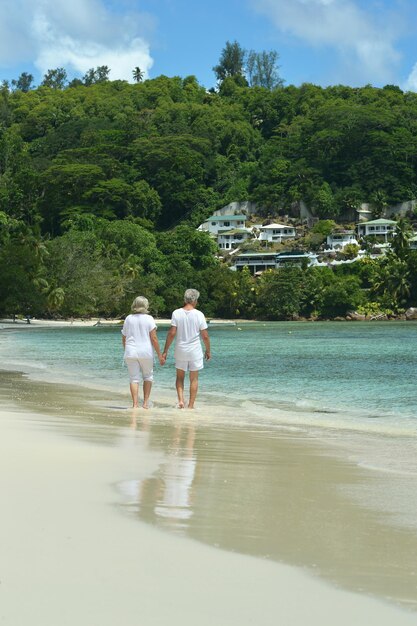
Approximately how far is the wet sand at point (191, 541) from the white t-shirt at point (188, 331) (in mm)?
3989

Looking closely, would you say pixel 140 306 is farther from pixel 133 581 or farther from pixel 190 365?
pixel 133 581

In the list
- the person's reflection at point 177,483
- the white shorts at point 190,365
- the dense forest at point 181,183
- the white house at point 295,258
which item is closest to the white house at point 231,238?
the dense forest at point 181,183

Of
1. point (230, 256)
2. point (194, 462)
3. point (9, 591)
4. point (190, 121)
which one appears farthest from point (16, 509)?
point (190, 121)

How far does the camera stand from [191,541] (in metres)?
4.62

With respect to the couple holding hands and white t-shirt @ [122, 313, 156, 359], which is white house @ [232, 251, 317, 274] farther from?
white t-shirt @ [122, 313, 156, 359]

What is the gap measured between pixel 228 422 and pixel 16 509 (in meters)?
6.89

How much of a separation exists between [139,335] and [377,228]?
112028 millimetres

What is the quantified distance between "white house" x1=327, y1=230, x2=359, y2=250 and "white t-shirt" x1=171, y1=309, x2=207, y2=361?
106133mm

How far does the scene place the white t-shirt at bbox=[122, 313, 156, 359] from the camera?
12.1 meters

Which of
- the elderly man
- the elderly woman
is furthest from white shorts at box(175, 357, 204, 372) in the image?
the elderly woman

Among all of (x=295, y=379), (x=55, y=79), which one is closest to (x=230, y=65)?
(x=55, y=79)

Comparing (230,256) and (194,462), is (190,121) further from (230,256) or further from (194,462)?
(194,462)

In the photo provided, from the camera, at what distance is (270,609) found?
145 inches

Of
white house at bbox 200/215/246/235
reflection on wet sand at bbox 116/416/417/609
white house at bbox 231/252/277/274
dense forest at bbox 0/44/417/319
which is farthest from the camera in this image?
white house at bbox 200/215/246/235
